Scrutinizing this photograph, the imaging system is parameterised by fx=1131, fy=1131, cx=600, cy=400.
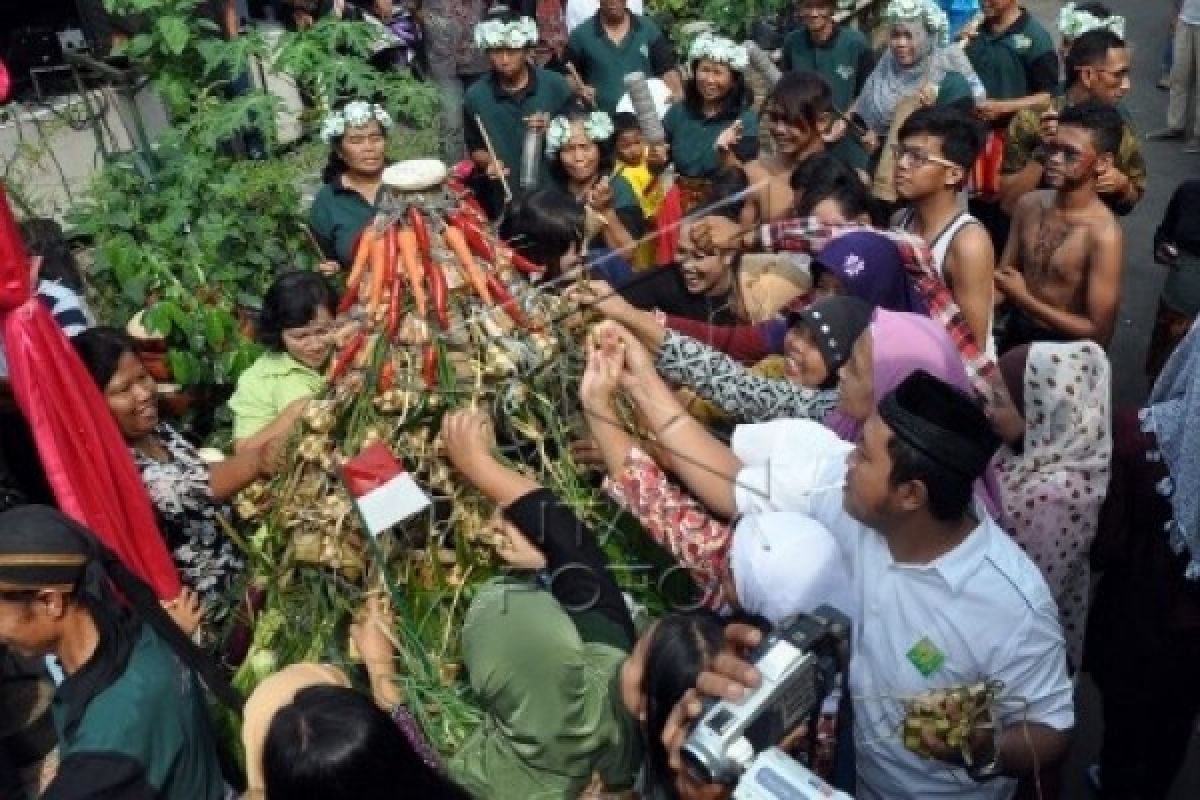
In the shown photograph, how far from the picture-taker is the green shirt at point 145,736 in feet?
7.08

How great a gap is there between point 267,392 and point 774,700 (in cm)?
227

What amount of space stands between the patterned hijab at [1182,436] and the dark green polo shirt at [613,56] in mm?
4109

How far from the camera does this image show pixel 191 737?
238 centimetres

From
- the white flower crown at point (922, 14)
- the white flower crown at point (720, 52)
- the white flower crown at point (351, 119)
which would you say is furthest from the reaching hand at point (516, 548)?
the white flower crown at point (922, 14)

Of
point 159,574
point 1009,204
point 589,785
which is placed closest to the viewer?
point 589,785

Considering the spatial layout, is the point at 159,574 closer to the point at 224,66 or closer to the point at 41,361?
the point at 41,361

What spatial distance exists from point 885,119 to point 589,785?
13.7 ft

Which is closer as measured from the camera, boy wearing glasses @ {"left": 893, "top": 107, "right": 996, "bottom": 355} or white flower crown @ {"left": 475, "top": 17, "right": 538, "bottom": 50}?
boy wearing glasses @ {"left": 893, "top": 107, "right": 996, "bottom": 355}

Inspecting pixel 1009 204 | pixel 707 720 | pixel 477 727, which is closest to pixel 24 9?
pixel 1009 204

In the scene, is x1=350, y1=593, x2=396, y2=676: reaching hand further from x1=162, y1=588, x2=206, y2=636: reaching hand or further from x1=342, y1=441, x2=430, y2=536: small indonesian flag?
x1=162, y1=588, x2=206, y2=636: reaching hand

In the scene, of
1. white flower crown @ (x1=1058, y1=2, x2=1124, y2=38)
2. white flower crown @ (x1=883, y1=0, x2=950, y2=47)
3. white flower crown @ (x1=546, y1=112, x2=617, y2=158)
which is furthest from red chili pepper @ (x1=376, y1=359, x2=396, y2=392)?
white flower crown @ (x1=1058, y1=2, x2=1124, y2=38)

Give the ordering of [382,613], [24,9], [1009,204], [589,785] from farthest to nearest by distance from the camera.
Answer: [24,9]
[1009,204]
[382,613]
[589,785]

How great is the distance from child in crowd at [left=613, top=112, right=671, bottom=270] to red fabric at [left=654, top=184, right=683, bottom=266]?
7cm

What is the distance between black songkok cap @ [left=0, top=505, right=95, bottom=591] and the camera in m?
2.28
